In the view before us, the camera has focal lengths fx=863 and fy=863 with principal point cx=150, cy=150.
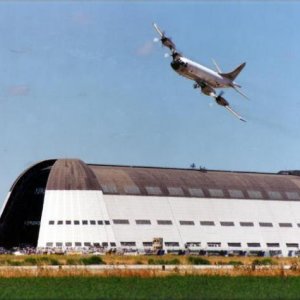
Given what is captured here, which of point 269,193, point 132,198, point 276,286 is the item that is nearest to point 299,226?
point 269,193

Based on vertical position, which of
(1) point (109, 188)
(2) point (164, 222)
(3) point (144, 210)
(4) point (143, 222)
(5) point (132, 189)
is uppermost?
(5) point (132, 189)

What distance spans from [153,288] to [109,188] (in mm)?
91679

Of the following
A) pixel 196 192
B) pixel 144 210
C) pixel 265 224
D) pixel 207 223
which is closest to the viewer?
pixel 144 210

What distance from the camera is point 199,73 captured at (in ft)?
322

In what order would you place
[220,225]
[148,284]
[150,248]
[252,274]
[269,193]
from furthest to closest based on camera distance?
[269,193] → [220,225] → [150,248] → [252,274] → [148,284]

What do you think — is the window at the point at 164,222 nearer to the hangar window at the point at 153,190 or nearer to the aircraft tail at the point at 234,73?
the hangar window at the point at 153,190

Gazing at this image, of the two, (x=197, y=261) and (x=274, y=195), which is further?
(x=274, y=195)

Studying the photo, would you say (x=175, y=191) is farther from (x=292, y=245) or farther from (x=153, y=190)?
(x=292, y=245)

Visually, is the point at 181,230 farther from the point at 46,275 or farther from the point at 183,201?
the point at 46,275

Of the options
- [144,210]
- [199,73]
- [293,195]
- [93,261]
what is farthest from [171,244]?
[199,73]

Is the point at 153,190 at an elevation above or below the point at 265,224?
above

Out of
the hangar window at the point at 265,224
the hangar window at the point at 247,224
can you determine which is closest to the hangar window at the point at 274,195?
the hangar window at the point at 265,224

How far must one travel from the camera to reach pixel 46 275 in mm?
69562

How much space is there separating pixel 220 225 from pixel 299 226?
18.9 metres
